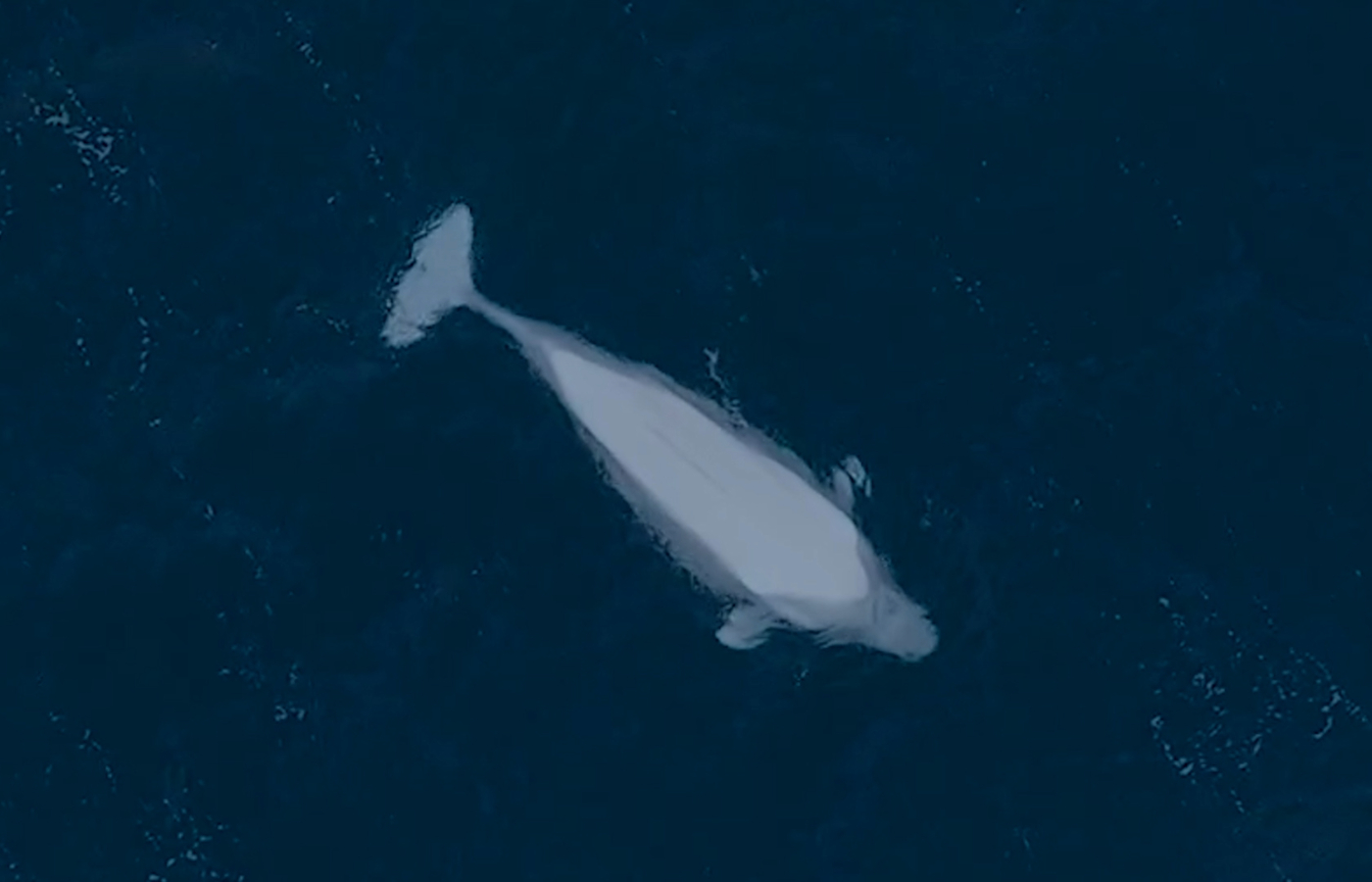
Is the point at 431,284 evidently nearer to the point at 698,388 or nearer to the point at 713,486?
the point at 698,388

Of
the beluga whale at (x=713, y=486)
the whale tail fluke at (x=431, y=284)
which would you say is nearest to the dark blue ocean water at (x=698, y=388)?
the whale tail fluke at (x=431, y=284)

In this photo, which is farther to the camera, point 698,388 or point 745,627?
point 698,388

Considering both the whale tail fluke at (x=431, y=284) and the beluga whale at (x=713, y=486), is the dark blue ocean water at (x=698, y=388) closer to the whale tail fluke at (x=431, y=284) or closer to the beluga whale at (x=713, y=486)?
the whale tail fluke at (x=431, y=284)

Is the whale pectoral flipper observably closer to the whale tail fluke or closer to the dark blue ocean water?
the dark blue ocean water

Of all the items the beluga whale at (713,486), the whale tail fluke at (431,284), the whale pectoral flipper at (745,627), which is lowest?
the whale pectoral flipper at (745,627)

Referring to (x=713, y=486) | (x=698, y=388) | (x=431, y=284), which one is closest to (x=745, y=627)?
(x=713, y=486)

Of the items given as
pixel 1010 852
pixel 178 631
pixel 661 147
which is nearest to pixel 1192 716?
pixel 1010 852
